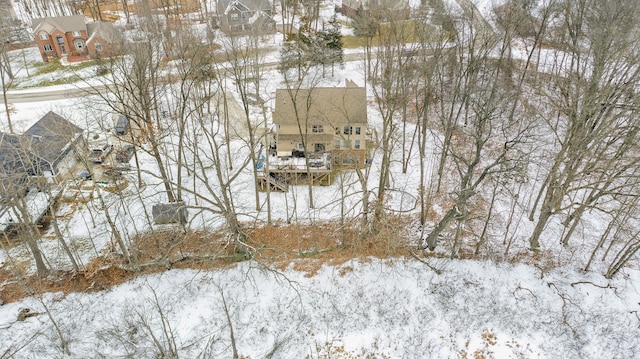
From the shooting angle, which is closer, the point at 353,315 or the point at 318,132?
the point at 353,315

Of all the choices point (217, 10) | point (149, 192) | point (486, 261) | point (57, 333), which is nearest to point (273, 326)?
point (57, 333)

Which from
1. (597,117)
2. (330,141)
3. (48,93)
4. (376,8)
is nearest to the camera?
(597,117)

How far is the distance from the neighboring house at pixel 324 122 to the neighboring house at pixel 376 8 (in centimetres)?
1982

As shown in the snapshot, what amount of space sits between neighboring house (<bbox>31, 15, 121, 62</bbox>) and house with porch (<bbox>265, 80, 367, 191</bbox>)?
101 ft

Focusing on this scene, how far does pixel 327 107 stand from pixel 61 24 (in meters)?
39.2

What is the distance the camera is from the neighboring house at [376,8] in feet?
163

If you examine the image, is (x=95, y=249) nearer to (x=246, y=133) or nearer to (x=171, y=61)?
(x=246, y=133)

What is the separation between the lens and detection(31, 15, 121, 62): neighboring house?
5038 centimetres

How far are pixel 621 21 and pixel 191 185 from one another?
31.1m

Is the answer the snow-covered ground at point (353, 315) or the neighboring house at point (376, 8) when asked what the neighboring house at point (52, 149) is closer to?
the snow-covered ground at point (353, 315)

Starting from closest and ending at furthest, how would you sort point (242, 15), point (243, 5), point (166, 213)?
point (166, 213), point (243, 5), point (242, 15)

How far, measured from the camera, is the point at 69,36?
51375 mm

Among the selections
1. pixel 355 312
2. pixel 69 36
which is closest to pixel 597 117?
pixel 355 312

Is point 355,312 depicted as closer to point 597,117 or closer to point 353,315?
point 353,315
